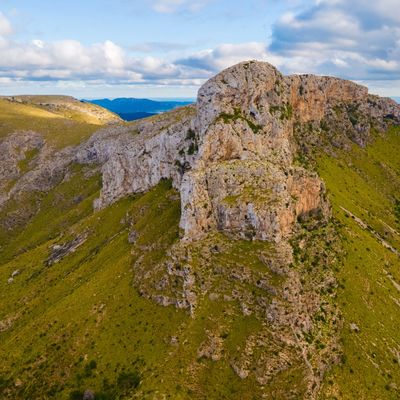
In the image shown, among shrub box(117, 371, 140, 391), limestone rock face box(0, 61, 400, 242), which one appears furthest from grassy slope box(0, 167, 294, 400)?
limestone rock face box(0, 61, 400, 242)

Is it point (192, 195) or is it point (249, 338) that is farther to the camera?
point (192, 195)

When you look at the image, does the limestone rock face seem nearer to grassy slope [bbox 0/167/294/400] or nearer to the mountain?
the mountain

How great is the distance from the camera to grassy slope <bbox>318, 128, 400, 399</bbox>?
316 feet

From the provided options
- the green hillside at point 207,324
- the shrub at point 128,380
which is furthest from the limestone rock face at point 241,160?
the shrub at point 128,380

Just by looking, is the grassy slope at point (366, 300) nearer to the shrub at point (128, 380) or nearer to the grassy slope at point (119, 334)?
the grassy slope at point (119, 334)

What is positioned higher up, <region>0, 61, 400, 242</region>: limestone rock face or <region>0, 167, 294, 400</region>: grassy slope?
<region>0, 61, 400, 242</region>: limestone rock face

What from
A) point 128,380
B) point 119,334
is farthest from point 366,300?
point 119,334

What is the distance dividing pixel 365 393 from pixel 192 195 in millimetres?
63659

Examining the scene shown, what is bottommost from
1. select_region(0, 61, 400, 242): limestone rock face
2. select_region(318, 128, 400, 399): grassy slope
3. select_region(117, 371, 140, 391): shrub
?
select_region(117, 371, 140, 391): shrub

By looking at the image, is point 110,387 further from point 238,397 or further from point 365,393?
point 365,393

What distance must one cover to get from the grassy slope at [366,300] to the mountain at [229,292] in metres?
0.40

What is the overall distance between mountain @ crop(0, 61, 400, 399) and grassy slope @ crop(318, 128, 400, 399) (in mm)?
397

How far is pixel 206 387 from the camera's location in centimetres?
9306

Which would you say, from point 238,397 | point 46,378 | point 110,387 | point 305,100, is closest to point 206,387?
point 238,397
